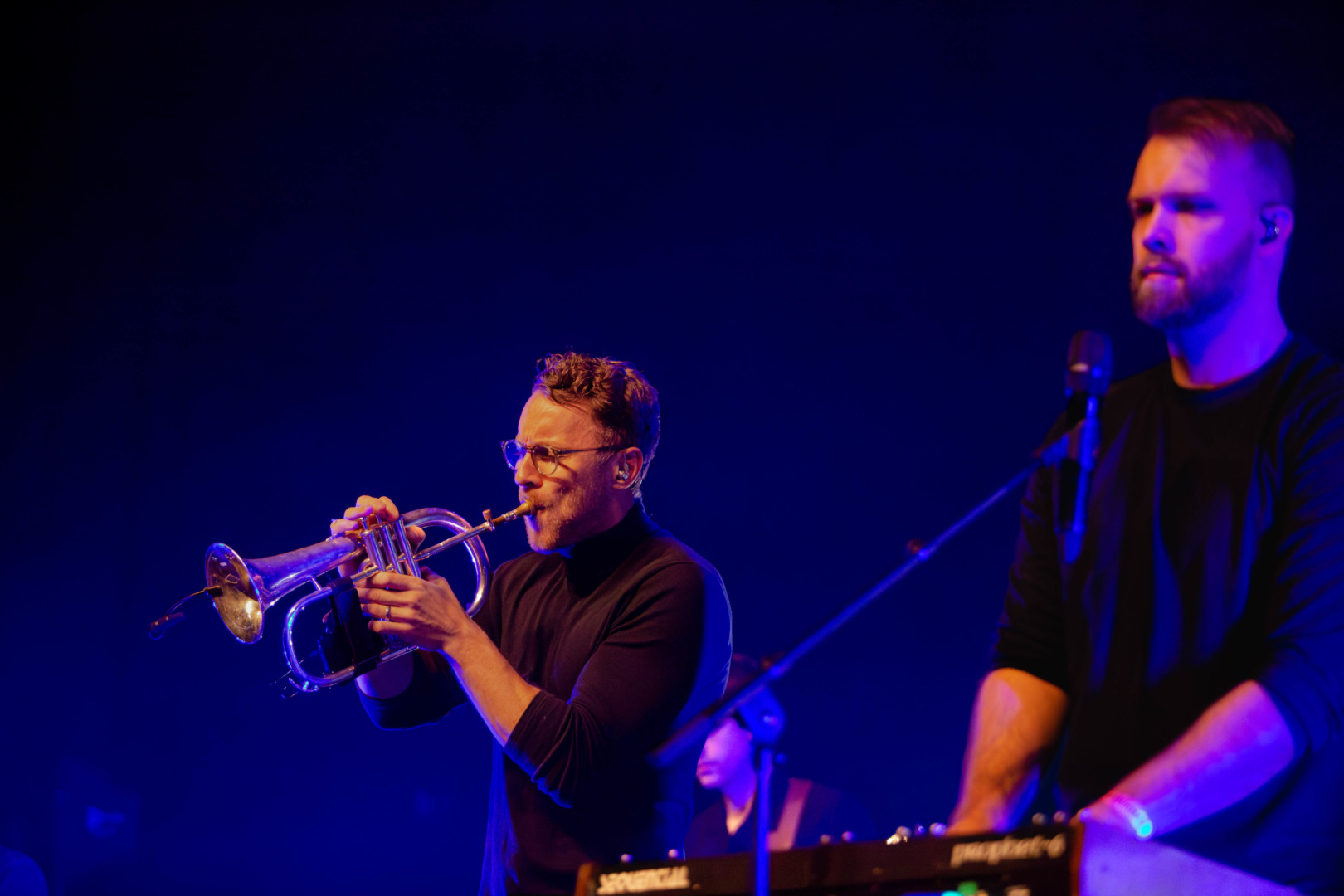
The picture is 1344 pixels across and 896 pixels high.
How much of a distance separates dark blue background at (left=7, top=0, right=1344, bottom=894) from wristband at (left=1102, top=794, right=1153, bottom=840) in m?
2.59

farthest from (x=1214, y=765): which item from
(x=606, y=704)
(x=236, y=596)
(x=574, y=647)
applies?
(x=236, y=596)

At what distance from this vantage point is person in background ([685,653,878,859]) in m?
4.30

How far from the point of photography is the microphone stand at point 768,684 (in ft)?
5.34

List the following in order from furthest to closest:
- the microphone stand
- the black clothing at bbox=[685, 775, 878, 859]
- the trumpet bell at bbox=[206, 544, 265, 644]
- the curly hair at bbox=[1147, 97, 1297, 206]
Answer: the black clothing at bbox=[685, 775, 878, 859]
the trumpet bell at bbox=[206, 544, 265, 644]
the curly hair at bbox=[1147, 97, 1297, 206]
the microphone stand

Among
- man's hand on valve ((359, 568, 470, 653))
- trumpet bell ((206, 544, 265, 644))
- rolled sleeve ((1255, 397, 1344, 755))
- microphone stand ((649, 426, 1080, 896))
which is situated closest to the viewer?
microphone stand ((649, 426, 1080, 896))

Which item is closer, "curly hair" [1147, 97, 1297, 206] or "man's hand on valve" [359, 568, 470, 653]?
"curly hair" [1147, 97, 1297, 206]

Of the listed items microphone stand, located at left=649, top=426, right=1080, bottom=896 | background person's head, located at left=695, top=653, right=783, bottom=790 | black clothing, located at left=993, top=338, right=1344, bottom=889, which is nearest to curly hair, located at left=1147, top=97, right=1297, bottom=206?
black clothing, located at left=993, top=338, right=1344, bottom=889

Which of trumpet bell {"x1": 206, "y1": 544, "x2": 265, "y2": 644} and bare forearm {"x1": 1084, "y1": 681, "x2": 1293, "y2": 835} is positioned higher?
trumpet bell {"x1": 206, "y1": 544, "x2": 265, "y2": 644}

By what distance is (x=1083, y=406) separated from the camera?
198 cm

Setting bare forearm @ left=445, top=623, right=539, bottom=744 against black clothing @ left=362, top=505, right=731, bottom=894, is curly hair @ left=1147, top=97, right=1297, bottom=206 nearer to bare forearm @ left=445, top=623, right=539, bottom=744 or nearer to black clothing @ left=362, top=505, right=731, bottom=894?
black clothing @ left=362, top=505, right=731, bottom=894

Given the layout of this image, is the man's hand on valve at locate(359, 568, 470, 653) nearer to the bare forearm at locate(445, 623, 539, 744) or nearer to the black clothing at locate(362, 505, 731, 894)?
the bare forearm at locate(445, 623, 539, 744)

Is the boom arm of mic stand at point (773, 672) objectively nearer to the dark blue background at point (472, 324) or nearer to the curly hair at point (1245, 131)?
the curly hair at point (1245, 131)

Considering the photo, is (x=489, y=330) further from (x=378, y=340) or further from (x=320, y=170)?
(x=320, y=170)

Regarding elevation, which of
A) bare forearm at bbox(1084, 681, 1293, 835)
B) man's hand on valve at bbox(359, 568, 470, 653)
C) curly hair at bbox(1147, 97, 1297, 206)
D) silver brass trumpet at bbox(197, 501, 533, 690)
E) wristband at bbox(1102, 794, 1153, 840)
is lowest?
wristband at bbox(1102, 794, 1153, 840)
